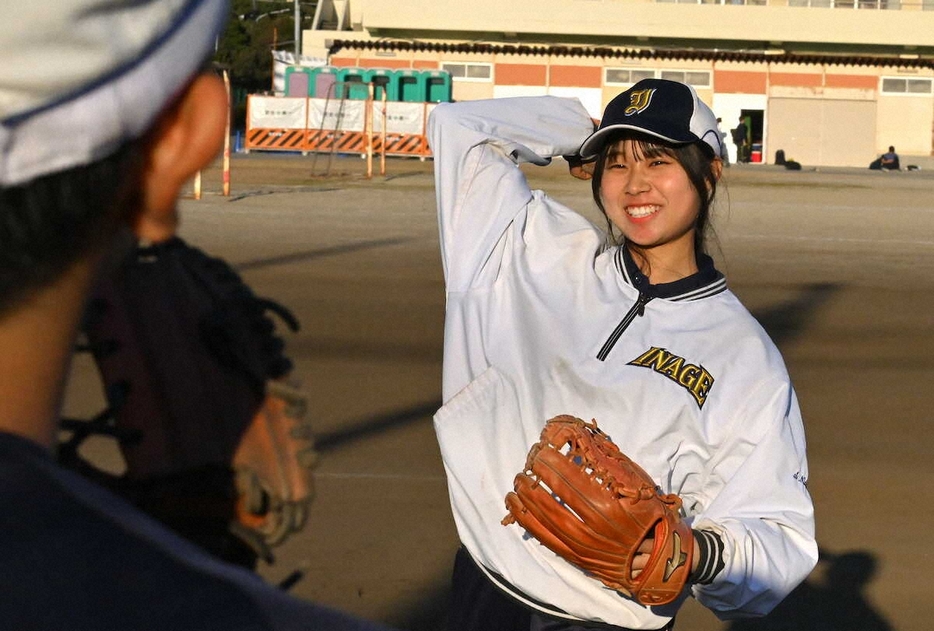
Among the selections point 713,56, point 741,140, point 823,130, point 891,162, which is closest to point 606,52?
point 713,56

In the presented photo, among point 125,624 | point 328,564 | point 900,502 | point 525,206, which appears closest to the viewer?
point 125,624

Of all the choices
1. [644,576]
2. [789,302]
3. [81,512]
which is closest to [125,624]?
[81,512]

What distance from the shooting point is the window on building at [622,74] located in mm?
58688

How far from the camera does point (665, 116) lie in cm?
302

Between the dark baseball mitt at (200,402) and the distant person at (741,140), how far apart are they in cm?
5081

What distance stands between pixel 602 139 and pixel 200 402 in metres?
2.26

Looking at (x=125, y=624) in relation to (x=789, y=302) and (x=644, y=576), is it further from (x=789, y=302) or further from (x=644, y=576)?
(x=789, y=302)

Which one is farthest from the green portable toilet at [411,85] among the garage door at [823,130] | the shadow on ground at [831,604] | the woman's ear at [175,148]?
the woman's ear at [175,148]

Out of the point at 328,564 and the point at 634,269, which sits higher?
the point at 634,269

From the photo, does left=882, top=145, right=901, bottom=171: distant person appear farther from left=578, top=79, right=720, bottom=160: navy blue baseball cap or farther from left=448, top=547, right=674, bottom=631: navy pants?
left=448, top=547, right=674, bottom=631: navy pants

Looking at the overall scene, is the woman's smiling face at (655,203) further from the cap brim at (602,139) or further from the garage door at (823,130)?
the garage door at (823,130)

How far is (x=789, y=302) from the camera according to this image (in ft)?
40.9

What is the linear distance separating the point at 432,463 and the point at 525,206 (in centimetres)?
373

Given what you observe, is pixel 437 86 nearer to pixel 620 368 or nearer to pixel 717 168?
pixel 717 168
